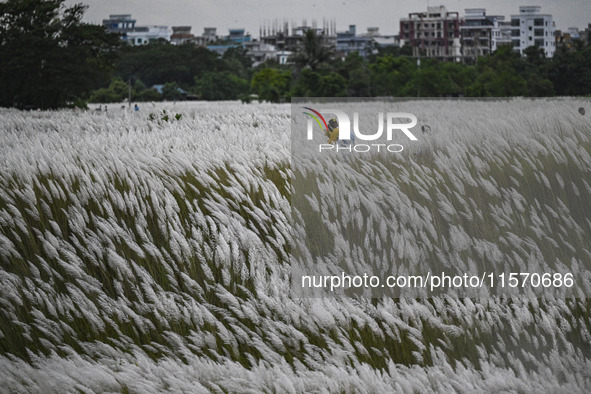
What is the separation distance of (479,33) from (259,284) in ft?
494

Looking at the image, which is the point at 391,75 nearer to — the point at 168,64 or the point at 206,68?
the point at 206,68

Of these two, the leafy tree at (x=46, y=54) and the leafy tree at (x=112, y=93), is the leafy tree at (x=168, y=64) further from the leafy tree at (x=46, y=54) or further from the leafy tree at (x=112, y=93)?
the leafy tree at (x=46, y=54)

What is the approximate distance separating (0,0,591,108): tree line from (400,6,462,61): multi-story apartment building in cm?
4557

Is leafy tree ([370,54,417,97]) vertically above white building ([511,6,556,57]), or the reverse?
white building ([511,6,556,57])

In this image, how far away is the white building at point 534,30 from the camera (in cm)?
13788

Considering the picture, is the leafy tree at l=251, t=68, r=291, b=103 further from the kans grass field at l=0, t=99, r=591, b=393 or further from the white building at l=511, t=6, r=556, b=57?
the white building at l=511, t=6, r=556, b=57

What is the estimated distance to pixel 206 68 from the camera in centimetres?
9981

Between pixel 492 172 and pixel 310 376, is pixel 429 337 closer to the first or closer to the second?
pixel 310 376

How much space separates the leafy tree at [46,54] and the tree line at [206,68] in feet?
0.16

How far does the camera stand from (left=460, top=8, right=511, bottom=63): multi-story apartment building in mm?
142625

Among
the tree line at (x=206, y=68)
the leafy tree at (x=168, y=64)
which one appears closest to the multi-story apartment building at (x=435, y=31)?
the tree line at (x=206, y=68)

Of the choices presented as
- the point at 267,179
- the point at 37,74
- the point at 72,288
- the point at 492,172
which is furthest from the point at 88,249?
the point at 37,74

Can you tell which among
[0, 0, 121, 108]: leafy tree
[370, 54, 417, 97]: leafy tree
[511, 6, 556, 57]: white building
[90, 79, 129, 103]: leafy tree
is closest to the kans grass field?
[0, 0, 121, 108]: leafy tree

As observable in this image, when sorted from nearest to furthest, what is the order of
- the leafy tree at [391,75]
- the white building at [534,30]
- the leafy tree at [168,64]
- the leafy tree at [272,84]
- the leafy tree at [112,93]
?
the leafy tree at [272,84] < the leafy tree at [391,75] < the leafy tree at [112,93] < the leafy tree at [168,64] < the white building at [534,30]
